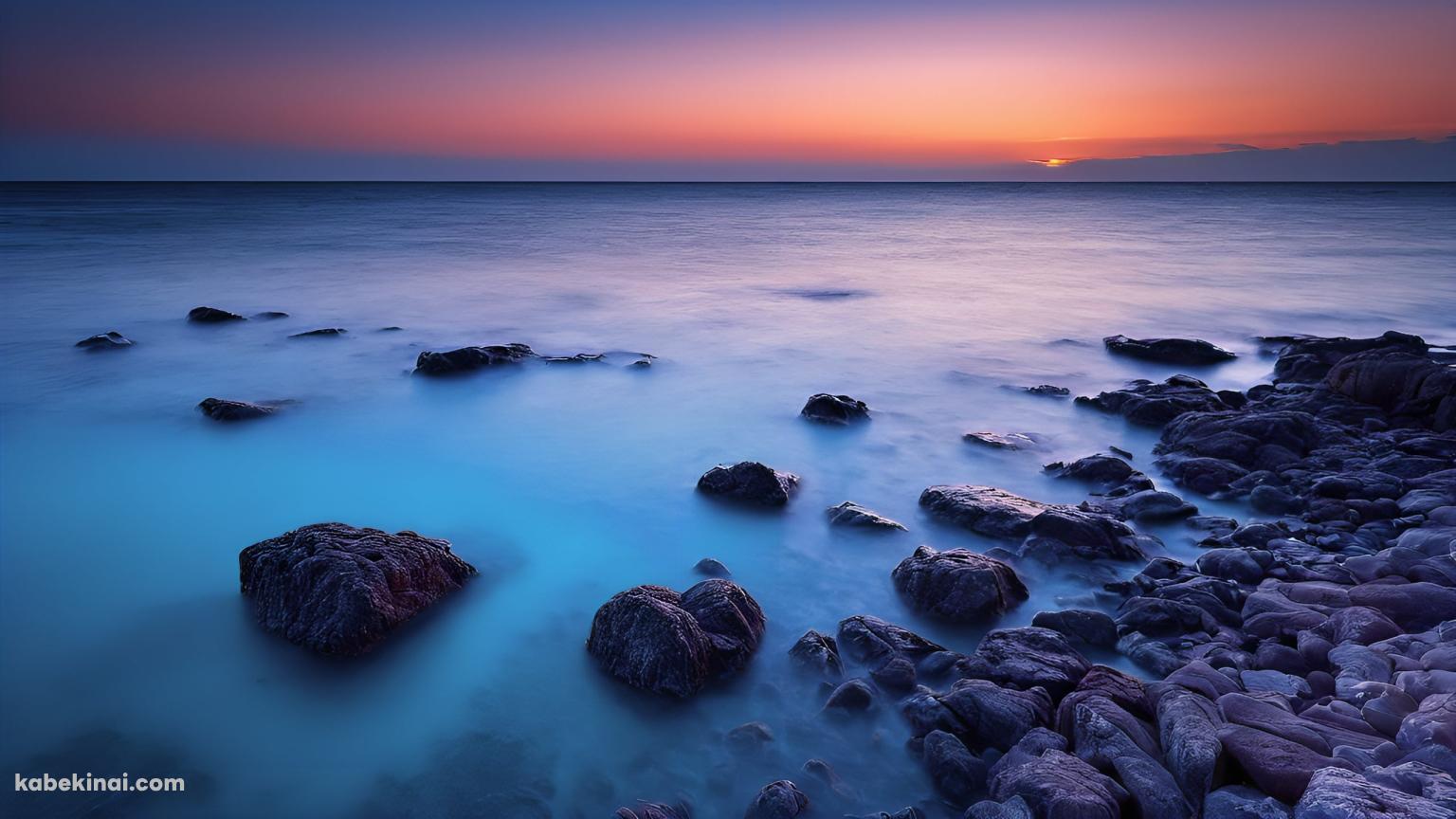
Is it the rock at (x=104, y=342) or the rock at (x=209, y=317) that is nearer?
the rock at (x=104, y=342)

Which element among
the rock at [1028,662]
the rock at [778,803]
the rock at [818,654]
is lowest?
the rock at [778,803]

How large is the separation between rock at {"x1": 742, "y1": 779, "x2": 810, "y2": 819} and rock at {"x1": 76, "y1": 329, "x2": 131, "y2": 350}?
14.4 m

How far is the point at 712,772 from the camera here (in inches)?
152

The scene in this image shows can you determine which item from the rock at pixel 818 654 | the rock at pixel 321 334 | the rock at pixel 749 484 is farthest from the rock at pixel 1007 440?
the rock at pixel 321 334

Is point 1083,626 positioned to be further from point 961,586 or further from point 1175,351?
point 1175,351

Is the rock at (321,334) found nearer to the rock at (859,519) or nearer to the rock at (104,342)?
the rock at (104,342)

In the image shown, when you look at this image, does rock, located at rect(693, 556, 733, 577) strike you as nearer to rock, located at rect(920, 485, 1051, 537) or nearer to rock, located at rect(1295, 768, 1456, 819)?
rock, located at rect(920, 485, 1051, 537)

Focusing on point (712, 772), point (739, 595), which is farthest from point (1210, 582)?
point (712, 772)

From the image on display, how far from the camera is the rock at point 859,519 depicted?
6.57m

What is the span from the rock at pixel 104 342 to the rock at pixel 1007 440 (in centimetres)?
1399

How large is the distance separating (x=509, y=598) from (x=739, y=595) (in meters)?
1.84

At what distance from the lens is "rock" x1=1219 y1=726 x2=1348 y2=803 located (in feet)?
10.3

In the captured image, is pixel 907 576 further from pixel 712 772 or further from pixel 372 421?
pixel 372 421

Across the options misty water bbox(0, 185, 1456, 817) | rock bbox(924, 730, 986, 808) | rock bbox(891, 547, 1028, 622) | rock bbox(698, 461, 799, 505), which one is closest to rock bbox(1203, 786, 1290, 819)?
rock bbox(924, 730, 986, 808)
